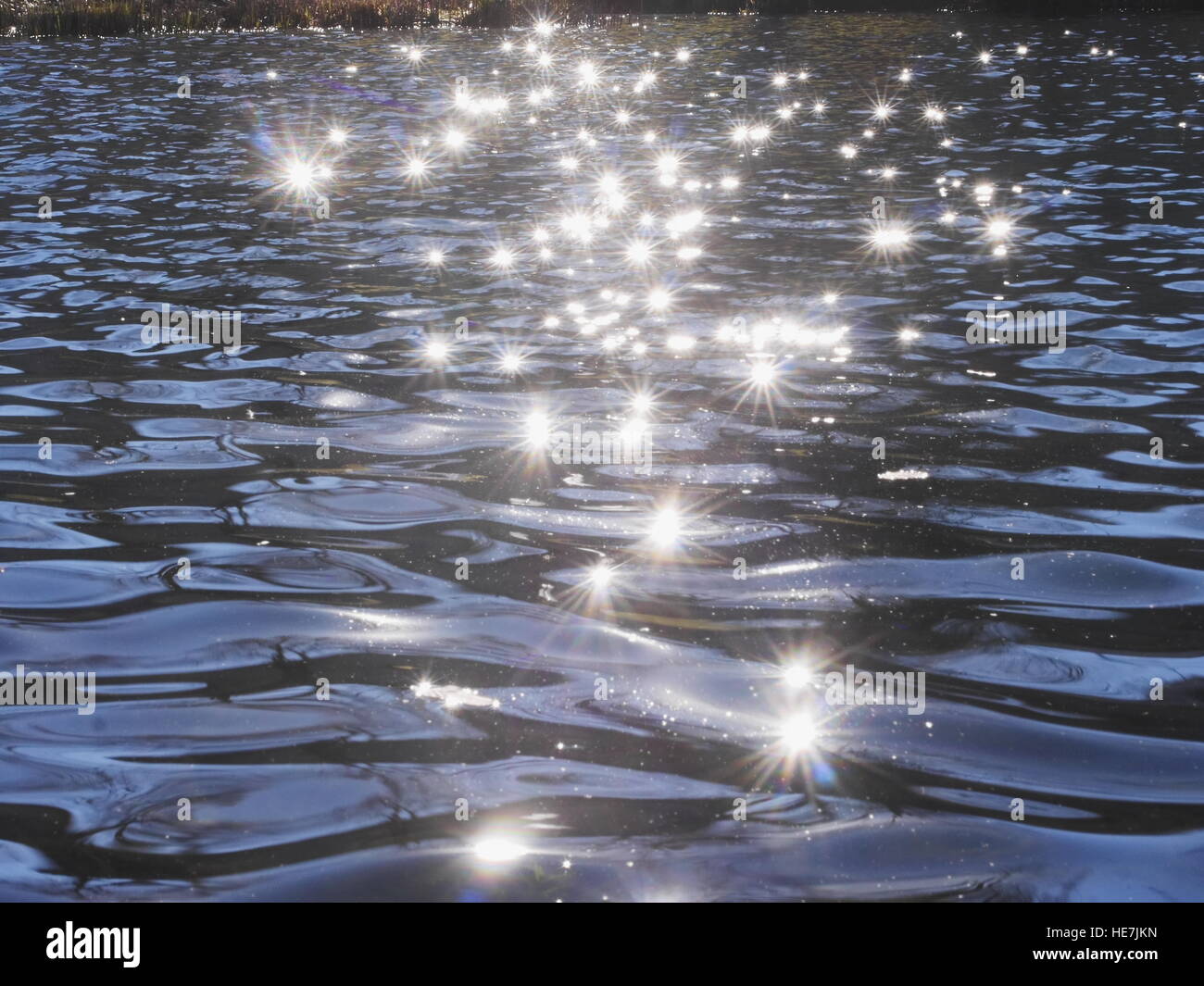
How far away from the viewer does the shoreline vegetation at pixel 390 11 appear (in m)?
36.7

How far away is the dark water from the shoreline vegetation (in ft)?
88.0

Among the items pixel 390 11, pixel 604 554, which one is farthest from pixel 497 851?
pixel 390 11

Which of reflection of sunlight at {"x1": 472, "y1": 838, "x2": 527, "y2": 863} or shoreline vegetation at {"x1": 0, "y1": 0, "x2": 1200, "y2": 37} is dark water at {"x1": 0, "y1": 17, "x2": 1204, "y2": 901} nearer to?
reflection of sunlight at {"x1": 472, "y1": 838, "x2": 527, "y2": 863}

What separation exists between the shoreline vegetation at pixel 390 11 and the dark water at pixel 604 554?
88.0 feet

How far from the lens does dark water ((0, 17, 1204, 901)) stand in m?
3.73

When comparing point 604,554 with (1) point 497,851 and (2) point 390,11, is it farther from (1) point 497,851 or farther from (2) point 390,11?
(2) point 390,11

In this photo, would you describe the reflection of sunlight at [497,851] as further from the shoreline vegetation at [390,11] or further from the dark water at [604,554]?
the shoreline vegetation at [390,11]

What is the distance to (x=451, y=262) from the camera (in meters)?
11.7

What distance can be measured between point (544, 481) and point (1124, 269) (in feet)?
22.7

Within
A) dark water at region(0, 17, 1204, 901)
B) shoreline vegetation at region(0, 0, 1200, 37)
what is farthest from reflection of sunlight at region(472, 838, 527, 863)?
shoreline vegetation at region(0, 0, 1200, 37)

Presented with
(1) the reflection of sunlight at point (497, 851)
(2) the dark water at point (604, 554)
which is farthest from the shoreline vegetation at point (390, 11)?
(1) the reflection of sunlight at point (497, 851)

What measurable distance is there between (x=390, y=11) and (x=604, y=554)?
38.2 meters

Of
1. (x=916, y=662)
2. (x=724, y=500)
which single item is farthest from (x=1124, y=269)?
(x=916, y=662)

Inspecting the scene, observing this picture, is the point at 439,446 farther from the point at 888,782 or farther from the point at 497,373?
the point at 888,782
